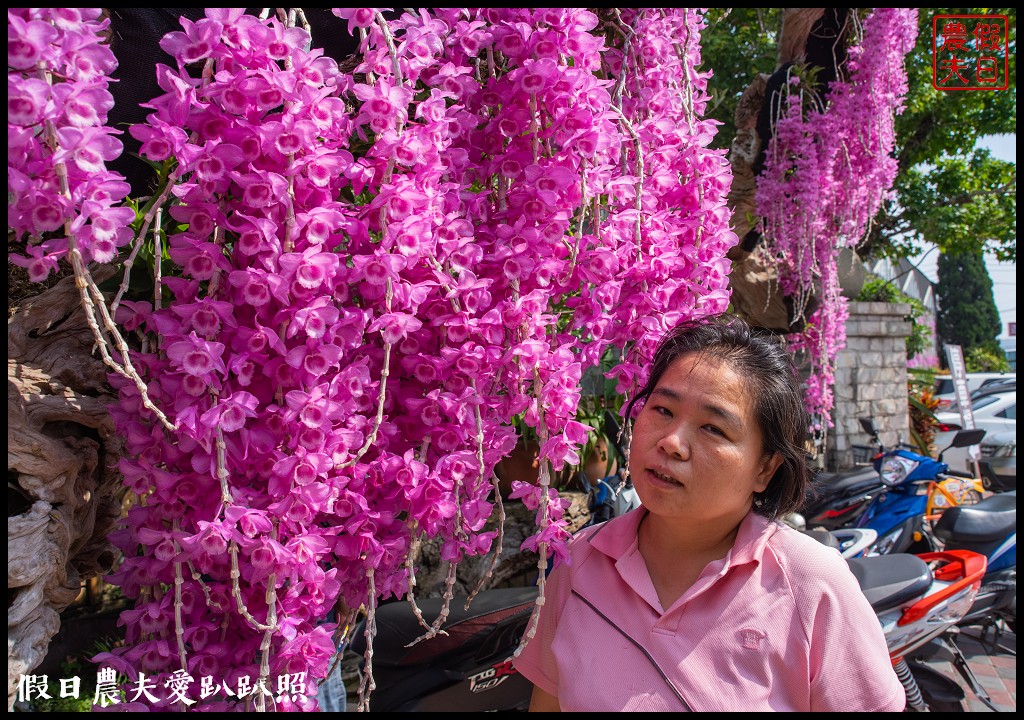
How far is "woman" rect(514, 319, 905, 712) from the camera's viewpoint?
125 centimetres

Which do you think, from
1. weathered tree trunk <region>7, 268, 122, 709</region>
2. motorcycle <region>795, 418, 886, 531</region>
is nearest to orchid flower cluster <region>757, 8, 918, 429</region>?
motorcycle <region>795, 418, 886, 531</region>

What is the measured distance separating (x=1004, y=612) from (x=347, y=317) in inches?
173

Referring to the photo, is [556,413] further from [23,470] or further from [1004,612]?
[1004,612]

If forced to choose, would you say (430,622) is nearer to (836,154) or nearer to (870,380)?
(836,154)

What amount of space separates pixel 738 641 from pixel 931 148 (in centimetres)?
1032

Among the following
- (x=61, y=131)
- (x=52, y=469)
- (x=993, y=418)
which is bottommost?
(x=993, y=418)

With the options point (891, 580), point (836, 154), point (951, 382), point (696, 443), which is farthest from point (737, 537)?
point (951, 382)

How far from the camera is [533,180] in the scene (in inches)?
47.4

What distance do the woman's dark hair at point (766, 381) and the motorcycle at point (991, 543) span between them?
3067mm

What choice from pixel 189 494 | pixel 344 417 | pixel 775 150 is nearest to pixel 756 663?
pixel 344 417

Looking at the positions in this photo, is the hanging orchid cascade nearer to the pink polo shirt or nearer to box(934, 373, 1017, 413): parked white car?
the pink polo shirt

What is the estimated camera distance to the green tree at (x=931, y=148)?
29.9 feet

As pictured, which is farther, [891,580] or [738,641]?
[891,580]

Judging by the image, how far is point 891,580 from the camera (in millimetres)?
2756
